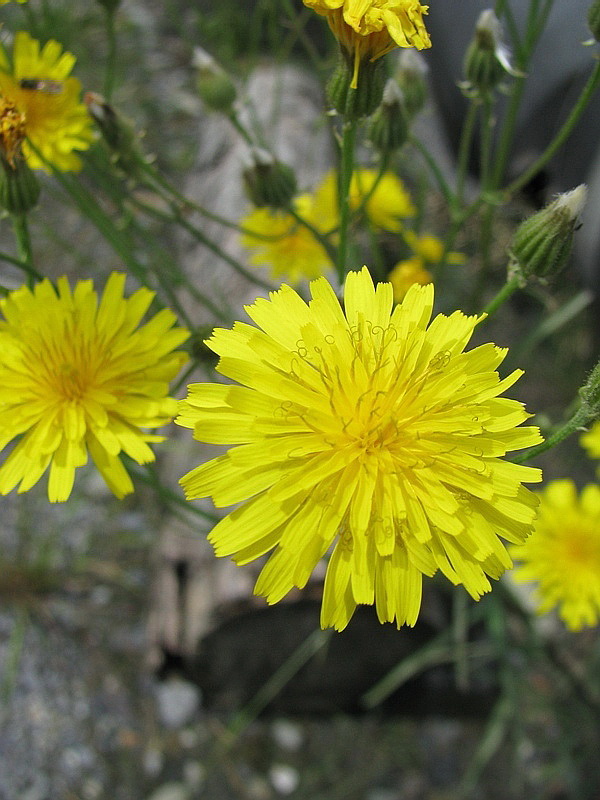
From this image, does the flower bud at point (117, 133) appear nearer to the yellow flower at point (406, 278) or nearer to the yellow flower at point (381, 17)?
the yellow flower at point (381, 17)

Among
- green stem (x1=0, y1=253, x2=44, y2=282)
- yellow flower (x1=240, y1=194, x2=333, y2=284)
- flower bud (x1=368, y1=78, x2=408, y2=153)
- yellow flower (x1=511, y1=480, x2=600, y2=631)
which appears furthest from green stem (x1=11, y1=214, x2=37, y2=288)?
yellow flower (x1=511, y1=480, x2=600, y2=631)

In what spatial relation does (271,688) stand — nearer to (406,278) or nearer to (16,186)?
(406,278)

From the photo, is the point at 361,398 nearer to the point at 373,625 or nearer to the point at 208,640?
the point at 373,625

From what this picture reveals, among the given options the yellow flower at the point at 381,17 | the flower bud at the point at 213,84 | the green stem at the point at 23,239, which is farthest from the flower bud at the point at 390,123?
the green stem at the point at 23,239

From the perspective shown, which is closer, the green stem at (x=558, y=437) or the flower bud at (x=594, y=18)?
the green stem at (x=558, y=437)

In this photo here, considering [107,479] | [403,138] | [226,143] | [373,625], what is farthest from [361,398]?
[226,143]

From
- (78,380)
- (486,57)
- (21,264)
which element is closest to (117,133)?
(21,264)
